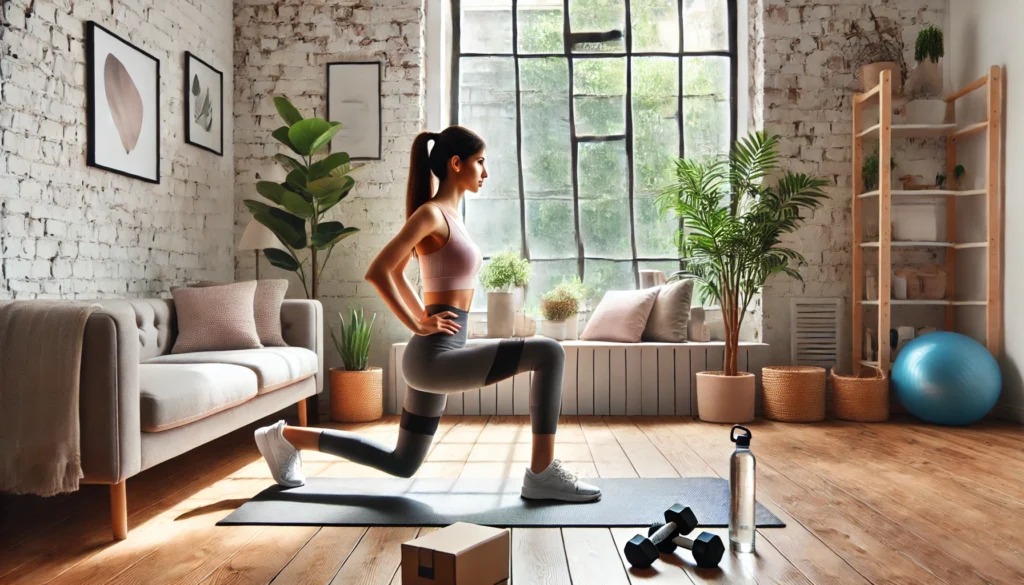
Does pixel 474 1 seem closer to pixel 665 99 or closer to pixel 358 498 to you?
pixel 665 99

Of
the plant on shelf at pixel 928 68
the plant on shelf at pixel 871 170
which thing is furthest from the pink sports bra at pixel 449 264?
the plant on shelf at pixel 928 68

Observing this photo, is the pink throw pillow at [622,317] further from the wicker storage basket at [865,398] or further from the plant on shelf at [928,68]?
the plant on shelf at [928,68]

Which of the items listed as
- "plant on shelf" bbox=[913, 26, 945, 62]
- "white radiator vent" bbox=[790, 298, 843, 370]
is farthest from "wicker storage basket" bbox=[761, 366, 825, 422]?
"plant on shelf" bbox=[913, 26, 945, 62]

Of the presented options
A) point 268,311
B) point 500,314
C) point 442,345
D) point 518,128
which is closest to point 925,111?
point 518,128

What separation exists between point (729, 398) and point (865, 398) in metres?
0.84

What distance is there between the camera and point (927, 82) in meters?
4.98

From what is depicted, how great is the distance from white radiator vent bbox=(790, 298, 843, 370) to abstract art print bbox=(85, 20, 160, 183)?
4.17m

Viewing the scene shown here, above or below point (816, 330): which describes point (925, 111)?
above

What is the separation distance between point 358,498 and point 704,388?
8.64 feet

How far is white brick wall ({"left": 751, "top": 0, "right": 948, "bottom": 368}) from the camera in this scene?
5211 mm

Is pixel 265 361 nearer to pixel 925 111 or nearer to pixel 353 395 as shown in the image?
pixel 353 395

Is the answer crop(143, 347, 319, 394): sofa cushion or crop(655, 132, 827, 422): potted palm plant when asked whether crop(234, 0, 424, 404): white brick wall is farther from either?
crop(655, 132, 827, 422): potted palm plant

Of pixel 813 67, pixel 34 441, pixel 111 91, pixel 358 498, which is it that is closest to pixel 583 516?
pixel 358 498

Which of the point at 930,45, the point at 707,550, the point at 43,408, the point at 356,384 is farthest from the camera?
the point at 930,45
